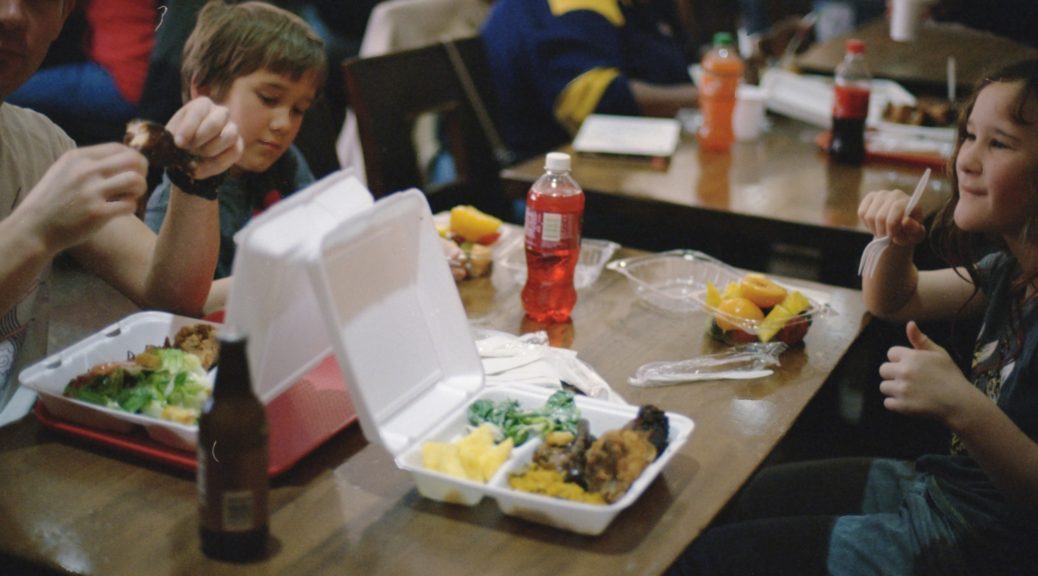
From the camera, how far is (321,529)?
112 centimetres

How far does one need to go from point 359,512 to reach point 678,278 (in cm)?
90

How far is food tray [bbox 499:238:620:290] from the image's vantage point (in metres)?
1.86

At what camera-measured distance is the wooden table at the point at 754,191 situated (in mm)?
2127

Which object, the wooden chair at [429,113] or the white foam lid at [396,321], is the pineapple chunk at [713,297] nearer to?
the white foam lid at [396,321]

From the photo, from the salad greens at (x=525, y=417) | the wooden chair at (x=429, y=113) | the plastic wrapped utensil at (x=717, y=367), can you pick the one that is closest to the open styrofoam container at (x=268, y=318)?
the salad greens at (x=525, y=417)

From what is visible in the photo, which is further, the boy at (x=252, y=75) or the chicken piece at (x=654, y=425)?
the boy at (x=252, y=75)

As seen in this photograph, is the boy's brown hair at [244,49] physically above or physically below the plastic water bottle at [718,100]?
above

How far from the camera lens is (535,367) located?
1447 mm

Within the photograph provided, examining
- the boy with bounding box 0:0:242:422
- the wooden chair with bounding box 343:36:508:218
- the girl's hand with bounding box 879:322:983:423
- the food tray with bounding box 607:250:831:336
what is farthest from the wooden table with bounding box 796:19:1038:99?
the boy with bounding box 0:0:242:422

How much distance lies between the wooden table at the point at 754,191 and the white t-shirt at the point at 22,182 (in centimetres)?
109

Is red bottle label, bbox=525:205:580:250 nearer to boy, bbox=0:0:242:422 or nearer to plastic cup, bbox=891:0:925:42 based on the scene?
boy, bbox=0:0:242:422

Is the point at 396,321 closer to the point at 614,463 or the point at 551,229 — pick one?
the point at 614,463

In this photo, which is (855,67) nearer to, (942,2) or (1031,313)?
(1031,313)

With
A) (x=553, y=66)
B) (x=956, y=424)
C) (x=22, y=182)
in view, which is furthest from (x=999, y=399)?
(x=553, y=66)
